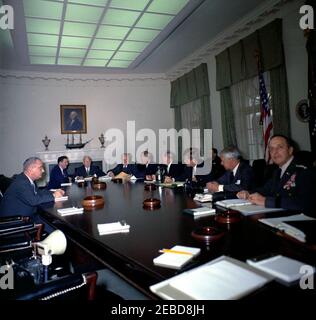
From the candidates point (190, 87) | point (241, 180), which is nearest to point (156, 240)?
point (241, 180)

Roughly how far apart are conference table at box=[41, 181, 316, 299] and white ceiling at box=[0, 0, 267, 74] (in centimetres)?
350

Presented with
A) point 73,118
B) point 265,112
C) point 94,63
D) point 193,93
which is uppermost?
point 94,63

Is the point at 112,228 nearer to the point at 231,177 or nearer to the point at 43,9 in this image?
the point at 231,177

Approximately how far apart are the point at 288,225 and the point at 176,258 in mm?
695

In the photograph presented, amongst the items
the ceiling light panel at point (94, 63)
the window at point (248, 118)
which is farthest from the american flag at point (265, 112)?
the ceiling light panel at point (94, 63)

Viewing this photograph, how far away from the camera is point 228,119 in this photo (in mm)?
5930

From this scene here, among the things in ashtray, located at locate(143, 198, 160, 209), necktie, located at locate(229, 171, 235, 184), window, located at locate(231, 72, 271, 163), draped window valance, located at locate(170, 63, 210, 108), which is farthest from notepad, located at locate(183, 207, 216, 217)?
draped window valance, located at locate(170, 63, 210, 108)

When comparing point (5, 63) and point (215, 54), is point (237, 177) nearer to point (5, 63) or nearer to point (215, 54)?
point (215, 54)

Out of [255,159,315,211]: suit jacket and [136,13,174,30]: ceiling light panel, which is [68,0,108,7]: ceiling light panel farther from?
[255,159,315,211]: suit jacket

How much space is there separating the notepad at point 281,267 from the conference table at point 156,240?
0.05 metres

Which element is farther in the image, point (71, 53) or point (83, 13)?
point (71, 53)

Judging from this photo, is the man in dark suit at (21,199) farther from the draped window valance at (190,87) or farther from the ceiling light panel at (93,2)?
the draped window valance at (190,87)
